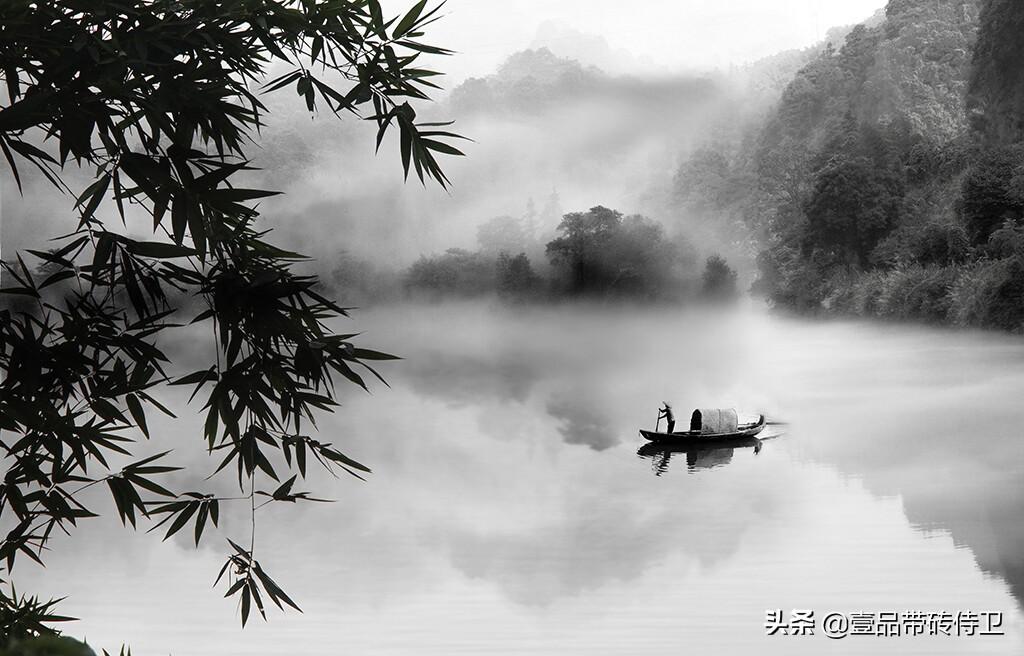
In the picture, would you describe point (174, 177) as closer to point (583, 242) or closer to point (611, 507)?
point (611, 507)

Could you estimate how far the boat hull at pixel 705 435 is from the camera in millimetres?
4379

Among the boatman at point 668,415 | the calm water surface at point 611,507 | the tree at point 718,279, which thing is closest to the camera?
the calm water surface at point 611,507

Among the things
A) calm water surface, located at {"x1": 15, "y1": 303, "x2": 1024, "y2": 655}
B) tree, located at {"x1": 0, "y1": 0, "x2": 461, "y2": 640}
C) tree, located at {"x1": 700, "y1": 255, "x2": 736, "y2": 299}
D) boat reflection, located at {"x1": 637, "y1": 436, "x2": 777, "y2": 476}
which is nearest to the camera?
tree, located at {"x1": 0, "y1": 0, "x2": 461, "y2": 640}

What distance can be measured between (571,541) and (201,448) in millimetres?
1665

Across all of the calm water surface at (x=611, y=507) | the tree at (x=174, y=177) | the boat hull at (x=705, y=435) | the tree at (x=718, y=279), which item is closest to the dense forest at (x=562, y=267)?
the tree at (x=718, y=279)

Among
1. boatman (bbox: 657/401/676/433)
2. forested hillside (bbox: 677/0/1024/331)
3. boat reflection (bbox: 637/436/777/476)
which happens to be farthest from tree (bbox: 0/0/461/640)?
forested hillside (bbox: 677/0/1024/331)

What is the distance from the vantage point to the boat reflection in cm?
433

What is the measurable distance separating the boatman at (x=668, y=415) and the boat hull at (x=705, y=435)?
0.04m

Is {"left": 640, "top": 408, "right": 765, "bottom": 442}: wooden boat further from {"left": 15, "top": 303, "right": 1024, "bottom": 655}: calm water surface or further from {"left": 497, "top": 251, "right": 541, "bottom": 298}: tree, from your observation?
{"left": 497, "top": 251, "right": 541, "bottom": 298}: tree

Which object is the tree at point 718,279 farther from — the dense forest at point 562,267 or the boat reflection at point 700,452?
the boat reflection at point 700,452

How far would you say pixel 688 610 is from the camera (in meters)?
3.82

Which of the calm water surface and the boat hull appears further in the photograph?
the boat hull

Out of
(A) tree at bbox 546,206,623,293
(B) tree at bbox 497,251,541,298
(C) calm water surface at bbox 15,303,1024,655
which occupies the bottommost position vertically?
(C) calm water surface at bbox 15,303,1024,655

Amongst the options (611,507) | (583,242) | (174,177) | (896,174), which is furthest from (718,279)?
(174,177)
